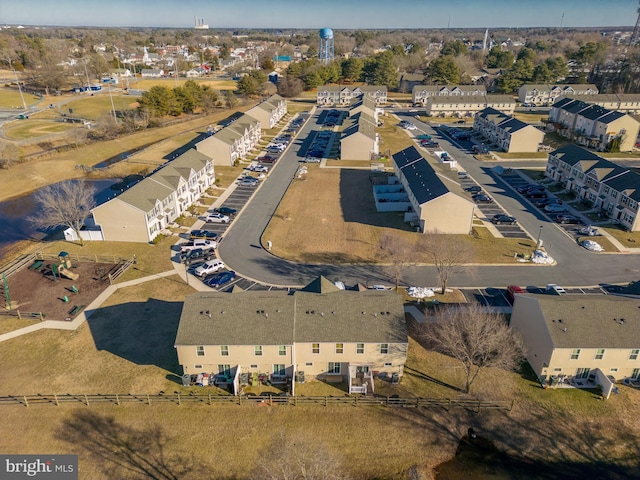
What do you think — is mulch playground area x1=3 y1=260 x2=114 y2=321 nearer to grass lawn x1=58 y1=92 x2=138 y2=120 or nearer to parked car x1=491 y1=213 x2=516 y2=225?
parked car x1=491 y1=213 x2=516 y2=225

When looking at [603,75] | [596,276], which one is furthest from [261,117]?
[603,75]

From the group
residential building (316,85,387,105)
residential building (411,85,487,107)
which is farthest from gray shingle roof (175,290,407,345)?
residential building (316,85,387,105)

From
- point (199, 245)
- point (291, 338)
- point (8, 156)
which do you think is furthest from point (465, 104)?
point (8, 156)

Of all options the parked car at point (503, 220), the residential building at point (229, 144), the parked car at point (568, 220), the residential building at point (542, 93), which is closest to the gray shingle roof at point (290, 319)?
the parked car at point (503, 220)

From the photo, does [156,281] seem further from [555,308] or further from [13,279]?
[555,308]

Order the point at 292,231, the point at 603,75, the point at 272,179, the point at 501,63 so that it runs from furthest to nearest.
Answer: the point at 501,63, the point at 603,75, the point at 272,179, the point at 292,231

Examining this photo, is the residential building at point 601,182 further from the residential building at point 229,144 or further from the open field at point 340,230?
the residential building at point 229,144

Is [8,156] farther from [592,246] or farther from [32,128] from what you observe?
[592,246]
